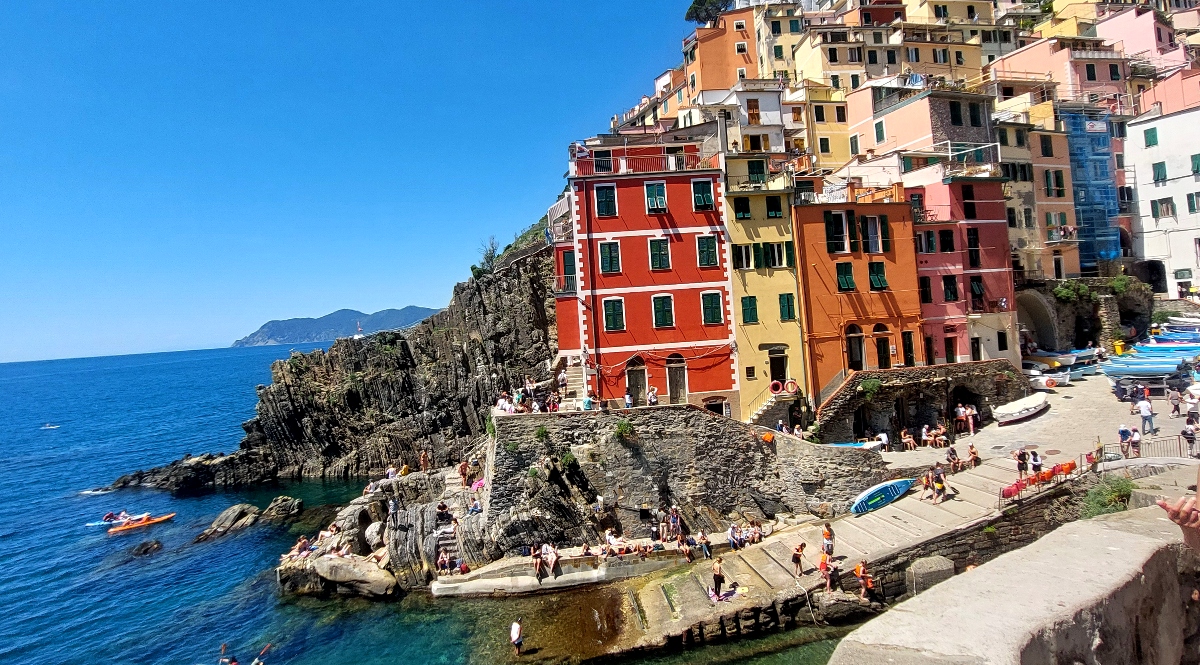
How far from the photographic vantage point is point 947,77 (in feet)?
172

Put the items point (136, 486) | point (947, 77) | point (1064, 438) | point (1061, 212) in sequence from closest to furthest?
point (1064, 438)
point (1061, 212)
point (947, 77)
point (136, 486)

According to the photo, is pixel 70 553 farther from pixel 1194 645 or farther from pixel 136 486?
pixel 1194 645

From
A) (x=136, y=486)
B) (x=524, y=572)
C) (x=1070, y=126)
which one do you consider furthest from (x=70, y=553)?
(x=1070, y=126)

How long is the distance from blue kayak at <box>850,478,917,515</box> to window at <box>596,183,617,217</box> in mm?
17131

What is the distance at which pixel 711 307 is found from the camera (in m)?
31.4

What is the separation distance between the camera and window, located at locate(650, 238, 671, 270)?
1225 inches

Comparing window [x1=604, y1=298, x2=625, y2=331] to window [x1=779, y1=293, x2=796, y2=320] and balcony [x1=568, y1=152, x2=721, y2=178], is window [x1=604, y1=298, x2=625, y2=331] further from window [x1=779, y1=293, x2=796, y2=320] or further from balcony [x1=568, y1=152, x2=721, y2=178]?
window [x1=779, y1=293, x2=796, y2=320]

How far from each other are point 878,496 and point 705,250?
1380 cm

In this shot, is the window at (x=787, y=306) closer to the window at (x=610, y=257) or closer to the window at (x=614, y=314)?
the window at (x=614, y=314)

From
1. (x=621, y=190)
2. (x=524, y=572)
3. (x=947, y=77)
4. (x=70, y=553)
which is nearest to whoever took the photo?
(x=524, y=572)

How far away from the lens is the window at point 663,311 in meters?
31.1

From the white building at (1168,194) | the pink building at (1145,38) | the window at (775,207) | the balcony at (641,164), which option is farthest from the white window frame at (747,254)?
the pink building at (1145,38)

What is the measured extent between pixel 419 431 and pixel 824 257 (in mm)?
35415

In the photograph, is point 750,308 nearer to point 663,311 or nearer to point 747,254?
point 747,254
